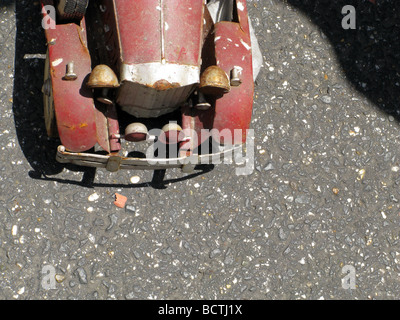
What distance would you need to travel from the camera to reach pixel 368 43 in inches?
211

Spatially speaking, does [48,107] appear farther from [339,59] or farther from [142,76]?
[339,59]

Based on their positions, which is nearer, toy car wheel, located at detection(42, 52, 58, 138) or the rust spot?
the rust spot

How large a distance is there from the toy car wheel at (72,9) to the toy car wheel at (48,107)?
1.02 ft

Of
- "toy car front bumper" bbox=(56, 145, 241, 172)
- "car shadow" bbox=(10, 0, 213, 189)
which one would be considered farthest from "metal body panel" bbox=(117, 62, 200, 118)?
"car shadow" bbox=(10, 0, 213, 189)

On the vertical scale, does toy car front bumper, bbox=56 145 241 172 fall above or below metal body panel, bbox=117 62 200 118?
below

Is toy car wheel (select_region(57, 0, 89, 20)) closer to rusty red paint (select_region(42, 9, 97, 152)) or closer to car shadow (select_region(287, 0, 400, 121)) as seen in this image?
rusty red paint (select_region(42, 9, 97, 152))

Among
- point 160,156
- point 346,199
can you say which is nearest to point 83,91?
point 160,156

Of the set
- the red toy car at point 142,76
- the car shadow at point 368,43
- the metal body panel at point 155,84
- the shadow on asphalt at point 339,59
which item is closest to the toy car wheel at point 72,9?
the red toy car at point 142,76

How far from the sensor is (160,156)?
4.62 metres

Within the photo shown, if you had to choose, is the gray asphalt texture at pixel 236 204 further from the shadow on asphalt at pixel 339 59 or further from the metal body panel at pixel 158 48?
the metal body panel at pixel 158 48

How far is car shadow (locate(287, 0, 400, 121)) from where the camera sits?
17.2 feet

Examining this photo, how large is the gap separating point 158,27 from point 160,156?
1034mm

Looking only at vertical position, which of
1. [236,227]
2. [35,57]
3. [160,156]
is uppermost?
[35,57]
